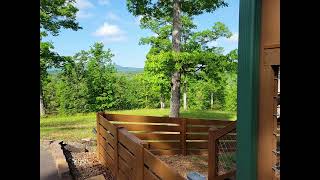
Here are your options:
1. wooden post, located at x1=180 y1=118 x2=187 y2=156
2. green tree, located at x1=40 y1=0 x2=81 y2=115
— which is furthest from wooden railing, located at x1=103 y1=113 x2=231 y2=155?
green tree, located at x1=40 y1=0 x2=81 y2=115

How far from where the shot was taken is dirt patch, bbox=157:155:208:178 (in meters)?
6.61

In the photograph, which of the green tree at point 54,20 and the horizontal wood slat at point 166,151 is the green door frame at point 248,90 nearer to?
the horizontal wood slat at point 166,151

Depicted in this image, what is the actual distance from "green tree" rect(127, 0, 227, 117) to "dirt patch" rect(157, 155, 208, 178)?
298 centimetres

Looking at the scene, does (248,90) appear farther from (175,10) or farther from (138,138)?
(175,10)

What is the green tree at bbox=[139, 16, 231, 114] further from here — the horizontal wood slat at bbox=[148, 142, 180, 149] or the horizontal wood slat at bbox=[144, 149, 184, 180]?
the horizontal wood slat at bbox=[144, 149, 184, 180]

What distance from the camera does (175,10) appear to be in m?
11.0

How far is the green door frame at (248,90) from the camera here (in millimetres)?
2631

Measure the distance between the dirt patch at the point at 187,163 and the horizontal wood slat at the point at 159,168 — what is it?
9.45ft

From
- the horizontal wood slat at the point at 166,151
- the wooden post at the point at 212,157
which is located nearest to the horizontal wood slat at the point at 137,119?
the horizontal wood slat at the point at 166,151
